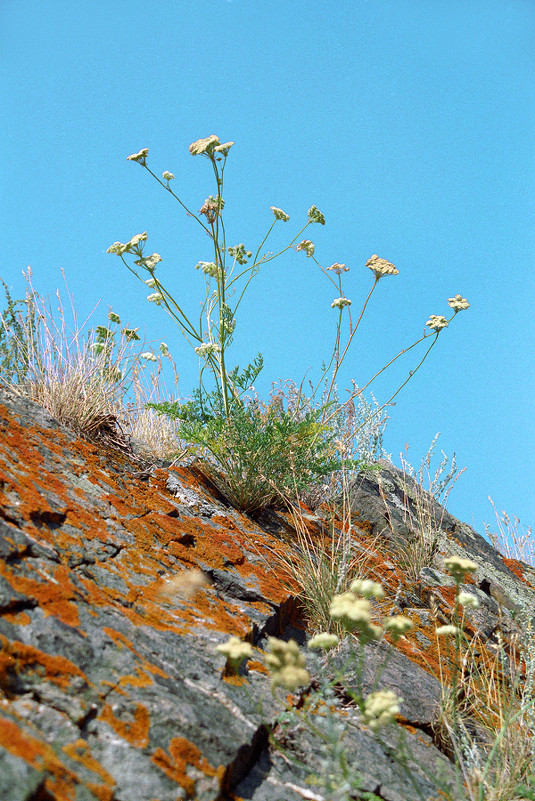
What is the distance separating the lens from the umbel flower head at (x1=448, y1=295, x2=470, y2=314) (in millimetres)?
4449

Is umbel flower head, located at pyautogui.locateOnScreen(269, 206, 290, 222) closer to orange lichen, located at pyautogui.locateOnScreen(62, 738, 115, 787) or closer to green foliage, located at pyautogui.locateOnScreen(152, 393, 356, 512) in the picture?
green foliage, located at pyautogui.locateOnScreen(152, 393, 356, 512)

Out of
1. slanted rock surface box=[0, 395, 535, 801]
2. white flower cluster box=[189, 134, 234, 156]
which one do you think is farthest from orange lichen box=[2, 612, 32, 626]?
white flower cluster box=[189, 134, 234, 156]

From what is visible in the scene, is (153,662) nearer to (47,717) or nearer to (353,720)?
(47,717)

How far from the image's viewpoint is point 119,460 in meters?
3.61

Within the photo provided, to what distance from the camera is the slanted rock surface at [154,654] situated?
59.0 inches

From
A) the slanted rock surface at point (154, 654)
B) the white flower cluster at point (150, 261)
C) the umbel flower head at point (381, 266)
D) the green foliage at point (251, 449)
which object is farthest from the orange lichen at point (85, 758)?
the umbel flower head at point (381, 266)

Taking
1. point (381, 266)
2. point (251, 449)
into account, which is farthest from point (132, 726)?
point (381, 266)

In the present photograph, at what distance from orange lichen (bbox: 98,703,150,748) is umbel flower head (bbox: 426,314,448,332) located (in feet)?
11.9

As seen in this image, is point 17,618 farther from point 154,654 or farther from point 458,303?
point 458,303

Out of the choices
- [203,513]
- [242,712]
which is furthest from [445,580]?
[242,712]

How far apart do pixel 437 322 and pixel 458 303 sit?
0.73 ft

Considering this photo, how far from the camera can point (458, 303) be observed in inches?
176

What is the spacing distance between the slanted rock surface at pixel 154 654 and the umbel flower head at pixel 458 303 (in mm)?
2138

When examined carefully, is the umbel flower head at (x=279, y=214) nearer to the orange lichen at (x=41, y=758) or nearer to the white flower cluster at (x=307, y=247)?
the white flower cluster at (x=307, y=247)
